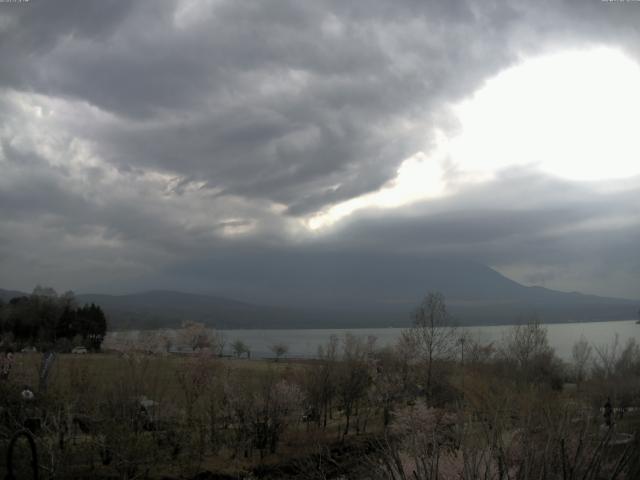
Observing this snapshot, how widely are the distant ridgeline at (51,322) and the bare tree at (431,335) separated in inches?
2480

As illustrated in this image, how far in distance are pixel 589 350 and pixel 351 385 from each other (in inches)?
1211

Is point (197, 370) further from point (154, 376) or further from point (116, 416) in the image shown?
point (116, 416)

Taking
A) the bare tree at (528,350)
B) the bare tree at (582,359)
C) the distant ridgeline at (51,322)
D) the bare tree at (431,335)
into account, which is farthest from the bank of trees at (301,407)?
the distant ridgeline at (51,322)

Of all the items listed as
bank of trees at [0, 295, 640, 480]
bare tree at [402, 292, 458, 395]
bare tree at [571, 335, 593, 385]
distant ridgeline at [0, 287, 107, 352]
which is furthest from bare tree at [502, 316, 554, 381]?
distant ridgeline at [0, 287, 107, 352]

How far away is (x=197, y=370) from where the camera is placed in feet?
125

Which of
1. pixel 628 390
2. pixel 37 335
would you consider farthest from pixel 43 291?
pixel 628 390

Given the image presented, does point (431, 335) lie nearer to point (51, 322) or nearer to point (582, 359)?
point (582, 359)

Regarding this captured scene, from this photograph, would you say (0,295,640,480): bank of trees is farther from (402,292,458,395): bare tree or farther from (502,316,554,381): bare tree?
(502,316,554,381): bare tree

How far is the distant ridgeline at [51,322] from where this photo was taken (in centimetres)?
9550

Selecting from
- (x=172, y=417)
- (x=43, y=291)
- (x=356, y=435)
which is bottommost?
(x=356, y=435)

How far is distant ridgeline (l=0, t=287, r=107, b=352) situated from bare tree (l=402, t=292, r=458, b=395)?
63.0 m

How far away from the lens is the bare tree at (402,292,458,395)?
2008 inches

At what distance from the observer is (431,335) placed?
51.2 meters

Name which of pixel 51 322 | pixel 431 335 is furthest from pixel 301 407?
pixel 51 322
